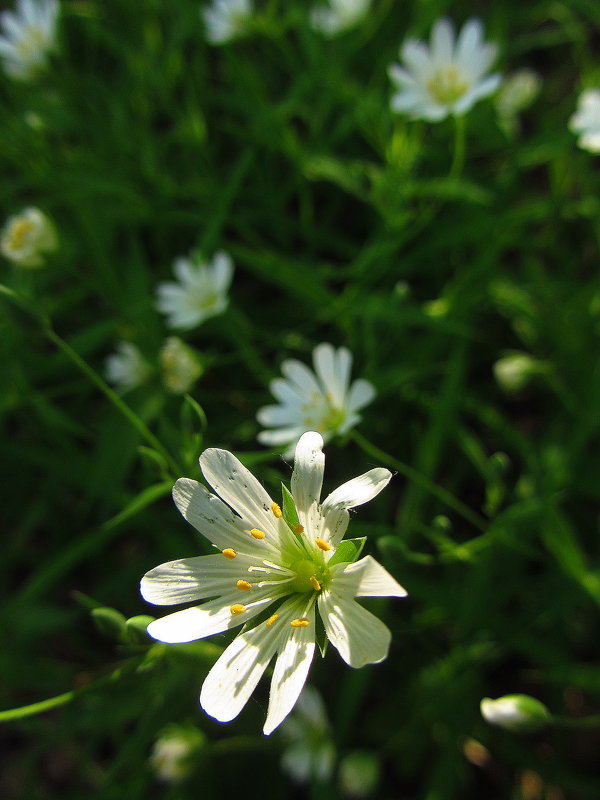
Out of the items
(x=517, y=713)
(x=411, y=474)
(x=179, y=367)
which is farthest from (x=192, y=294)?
(x=517, y=713)

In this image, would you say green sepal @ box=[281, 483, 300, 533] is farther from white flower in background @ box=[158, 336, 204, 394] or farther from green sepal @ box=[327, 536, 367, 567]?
white flower in background @ box=[158, 336, 204, 394]

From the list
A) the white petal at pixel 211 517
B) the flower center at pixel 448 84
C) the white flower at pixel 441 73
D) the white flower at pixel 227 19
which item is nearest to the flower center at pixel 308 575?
the white petal at pixel 211 517

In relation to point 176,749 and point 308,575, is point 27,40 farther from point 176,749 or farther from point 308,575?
point 176,749

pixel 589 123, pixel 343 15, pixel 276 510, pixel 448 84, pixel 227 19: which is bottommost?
pixel 276 510

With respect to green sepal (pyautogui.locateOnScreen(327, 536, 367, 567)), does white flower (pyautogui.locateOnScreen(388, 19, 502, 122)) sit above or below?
above

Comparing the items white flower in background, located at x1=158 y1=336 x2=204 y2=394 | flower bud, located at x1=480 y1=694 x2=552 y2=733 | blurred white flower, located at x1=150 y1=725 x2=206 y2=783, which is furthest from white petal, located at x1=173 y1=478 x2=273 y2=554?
blurred white flower, located at x1=150 y1=725 x2=206 y2=783

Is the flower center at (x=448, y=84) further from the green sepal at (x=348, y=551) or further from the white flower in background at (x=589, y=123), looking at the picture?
the green sepal at (x=348, y=551)

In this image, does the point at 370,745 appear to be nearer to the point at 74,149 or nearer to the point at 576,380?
the point at 576,380
